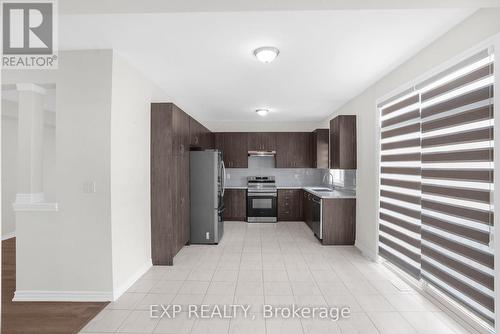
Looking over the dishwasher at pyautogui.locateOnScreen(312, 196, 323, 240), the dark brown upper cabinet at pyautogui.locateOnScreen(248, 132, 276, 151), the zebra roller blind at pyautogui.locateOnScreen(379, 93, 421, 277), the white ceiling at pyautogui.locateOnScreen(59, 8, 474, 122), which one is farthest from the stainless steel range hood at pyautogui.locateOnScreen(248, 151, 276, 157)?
the zebra roller blind at pyautogui.locateOnScreen(379, 93, 421, 277)

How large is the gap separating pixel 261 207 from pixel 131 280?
13.7 ft

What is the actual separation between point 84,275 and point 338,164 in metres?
4.11

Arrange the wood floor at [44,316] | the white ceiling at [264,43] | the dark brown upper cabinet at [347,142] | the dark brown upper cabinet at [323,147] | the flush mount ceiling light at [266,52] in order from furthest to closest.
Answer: the dark brown upper cabinet at [323,147]
the dark brown upper cabinet at [347,142]
the flush mount ceiling light at [266,52]
the wood floor at [44,316]
the white ceiling at [264,43]

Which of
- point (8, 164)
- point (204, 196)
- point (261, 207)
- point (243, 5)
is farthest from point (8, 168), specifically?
point (243, 5)

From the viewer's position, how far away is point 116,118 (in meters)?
3.18

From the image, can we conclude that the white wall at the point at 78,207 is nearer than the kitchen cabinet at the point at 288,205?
Yes

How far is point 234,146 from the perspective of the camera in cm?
765

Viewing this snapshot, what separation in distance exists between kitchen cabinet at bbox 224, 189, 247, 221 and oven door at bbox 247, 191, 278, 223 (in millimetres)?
162

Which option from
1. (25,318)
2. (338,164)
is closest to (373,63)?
(338,164)

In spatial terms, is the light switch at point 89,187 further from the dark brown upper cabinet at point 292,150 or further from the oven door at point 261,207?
the dark brown upper cabinet at point 292,150

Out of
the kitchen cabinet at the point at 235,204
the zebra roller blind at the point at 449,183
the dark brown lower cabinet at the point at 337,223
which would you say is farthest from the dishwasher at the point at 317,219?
the kitchen cabinet at the point at 235,204

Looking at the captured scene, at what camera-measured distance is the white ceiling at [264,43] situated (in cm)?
247

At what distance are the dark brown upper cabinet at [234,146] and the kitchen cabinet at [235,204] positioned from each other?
2.47 ft

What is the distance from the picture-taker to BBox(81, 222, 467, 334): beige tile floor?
257cm
